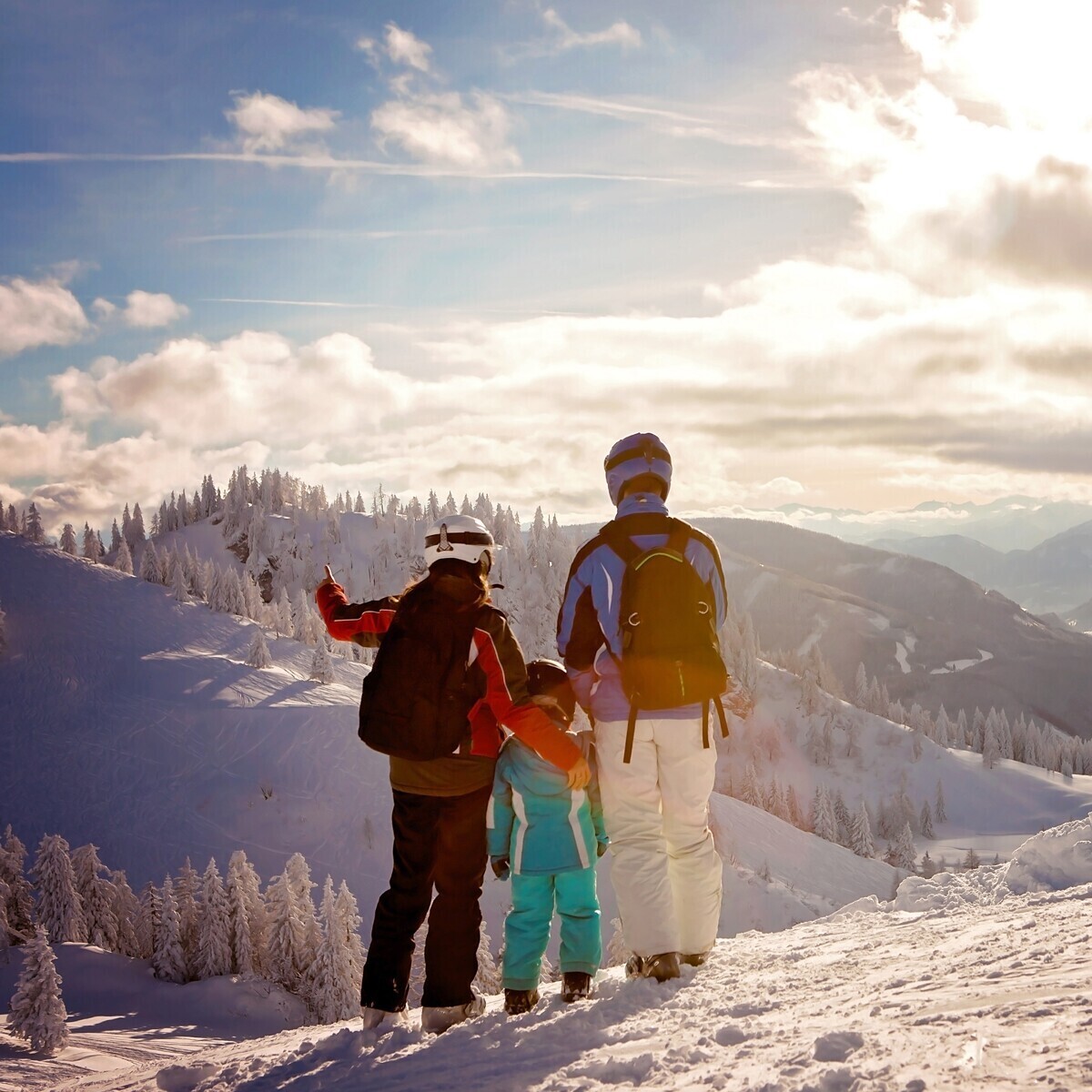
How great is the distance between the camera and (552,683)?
6.26 metres

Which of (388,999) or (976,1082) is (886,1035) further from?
(388,999)

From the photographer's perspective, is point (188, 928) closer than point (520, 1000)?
No

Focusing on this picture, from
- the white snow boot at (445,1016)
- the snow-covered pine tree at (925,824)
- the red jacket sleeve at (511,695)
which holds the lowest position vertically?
the snow-covered pine tree at (925,824)

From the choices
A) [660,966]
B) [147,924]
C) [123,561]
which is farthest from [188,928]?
[123,561]

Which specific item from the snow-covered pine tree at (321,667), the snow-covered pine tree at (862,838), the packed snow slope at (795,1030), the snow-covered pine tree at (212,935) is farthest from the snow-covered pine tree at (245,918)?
the snow-covered pine tree at (862,838)

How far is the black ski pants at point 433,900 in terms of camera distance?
19.3 ft

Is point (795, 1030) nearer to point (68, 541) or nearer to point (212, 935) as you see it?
point (212, 935)

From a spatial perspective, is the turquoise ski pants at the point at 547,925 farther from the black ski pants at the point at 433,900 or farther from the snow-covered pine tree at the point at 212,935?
the snow-covered pine tree at the point at 212,935

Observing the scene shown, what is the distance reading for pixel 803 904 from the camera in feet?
225

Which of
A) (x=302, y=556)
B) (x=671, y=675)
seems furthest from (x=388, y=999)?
(x=302, y=556)

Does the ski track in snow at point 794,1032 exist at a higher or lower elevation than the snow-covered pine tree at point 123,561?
lower

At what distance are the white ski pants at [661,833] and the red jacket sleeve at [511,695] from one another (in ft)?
1.64

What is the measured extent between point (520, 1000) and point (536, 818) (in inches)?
49.7

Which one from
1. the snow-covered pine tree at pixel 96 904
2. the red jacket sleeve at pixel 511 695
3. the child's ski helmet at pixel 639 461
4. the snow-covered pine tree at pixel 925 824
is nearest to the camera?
the red jacket sleeve at pixel 511 695
